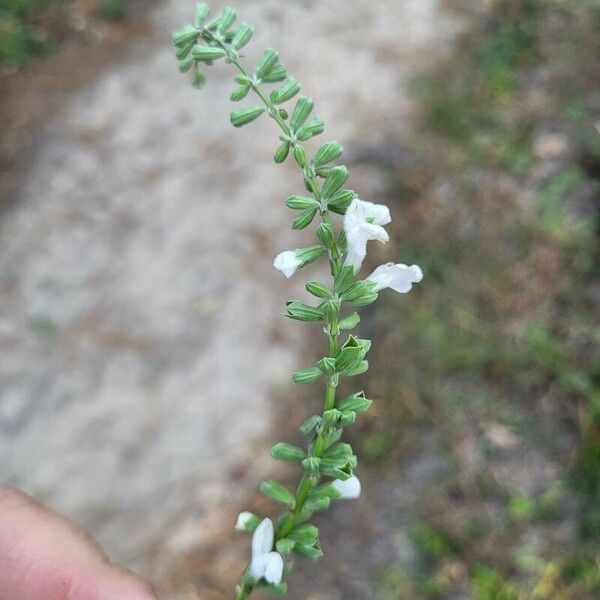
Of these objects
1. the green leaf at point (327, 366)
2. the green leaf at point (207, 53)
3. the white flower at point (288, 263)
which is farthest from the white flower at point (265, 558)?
the green leaf at point (207, 53)

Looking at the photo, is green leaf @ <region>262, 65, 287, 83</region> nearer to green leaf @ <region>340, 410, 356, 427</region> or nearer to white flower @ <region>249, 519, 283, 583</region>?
green leaf @ <region>340, 410, 356, 427</region>

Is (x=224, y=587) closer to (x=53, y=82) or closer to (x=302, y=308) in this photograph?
(x=302, y=308)

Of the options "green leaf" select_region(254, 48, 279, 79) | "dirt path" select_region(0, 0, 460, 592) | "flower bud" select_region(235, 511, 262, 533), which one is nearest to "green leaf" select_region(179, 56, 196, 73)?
"green leaf" select_region(254, 48, 279, 79)

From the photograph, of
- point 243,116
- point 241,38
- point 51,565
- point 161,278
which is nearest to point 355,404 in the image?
point 243,116

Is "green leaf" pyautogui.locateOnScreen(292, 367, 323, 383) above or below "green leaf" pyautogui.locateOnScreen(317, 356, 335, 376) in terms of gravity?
below

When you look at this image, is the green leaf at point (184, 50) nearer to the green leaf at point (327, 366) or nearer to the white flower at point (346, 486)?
the green leaf at point (327, 366)

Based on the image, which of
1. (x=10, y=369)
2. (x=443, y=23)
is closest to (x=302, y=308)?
(x=10, y=369)
